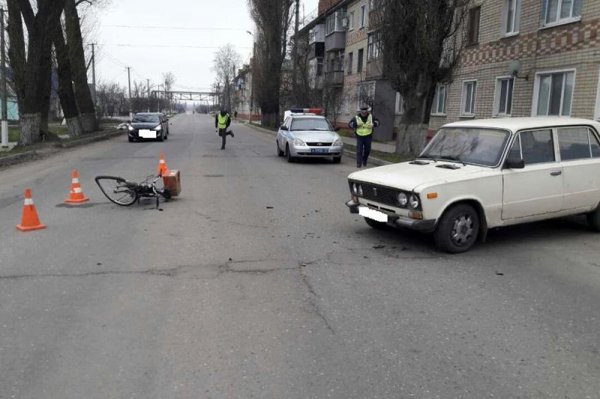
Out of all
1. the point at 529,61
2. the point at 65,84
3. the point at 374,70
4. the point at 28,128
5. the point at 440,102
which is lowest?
the point at 28,128

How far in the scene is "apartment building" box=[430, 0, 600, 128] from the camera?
15.2 meters

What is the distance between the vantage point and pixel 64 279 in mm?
5305

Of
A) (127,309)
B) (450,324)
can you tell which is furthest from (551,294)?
(127,309)

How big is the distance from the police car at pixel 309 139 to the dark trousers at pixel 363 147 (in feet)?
5.06

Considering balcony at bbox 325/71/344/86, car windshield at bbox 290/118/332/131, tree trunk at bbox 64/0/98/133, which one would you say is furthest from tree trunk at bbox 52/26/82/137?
balcony at bbox 325/71/344/86

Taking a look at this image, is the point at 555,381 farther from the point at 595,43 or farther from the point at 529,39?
the point at 529,39

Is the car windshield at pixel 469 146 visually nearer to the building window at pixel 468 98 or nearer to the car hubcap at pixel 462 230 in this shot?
the car hubcap at pixel 462 230

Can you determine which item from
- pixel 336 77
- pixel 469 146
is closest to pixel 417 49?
pixel 469 146

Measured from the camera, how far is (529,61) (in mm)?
17969

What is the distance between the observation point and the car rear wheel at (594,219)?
7496 mm

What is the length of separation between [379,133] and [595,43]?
1629 centimetres

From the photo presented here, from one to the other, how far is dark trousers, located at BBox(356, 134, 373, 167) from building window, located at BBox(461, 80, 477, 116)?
834cm

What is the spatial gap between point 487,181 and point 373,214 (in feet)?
4.69

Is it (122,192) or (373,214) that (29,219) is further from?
(373,214)
